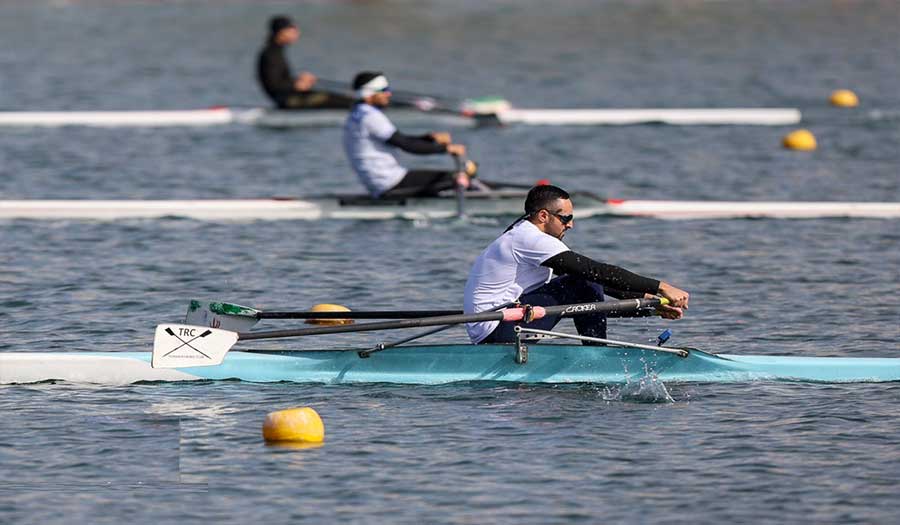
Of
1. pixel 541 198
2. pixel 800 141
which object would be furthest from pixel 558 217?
pixel 800 141

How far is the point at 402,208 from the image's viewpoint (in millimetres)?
17875

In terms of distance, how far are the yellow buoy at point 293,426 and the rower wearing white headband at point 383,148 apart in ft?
24.4

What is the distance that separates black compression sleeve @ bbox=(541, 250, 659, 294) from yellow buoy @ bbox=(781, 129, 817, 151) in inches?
508

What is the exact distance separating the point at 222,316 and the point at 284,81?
13.3 m

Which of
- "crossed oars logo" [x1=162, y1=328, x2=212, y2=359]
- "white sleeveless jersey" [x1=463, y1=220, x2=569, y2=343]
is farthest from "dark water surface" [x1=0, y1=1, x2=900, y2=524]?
"white sleeveless jersey" [x1=463, y1=220, x2=569, y2=343]

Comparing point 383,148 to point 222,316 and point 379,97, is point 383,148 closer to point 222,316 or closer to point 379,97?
point 379,97

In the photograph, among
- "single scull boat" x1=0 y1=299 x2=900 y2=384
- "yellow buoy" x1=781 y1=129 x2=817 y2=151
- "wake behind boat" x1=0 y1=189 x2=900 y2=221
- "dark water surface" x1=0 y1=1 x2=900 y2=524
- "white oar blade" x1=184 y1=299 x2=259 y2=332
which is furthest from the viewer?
"yellow buoy" x1=781 y1=129 x2=817 y2=151

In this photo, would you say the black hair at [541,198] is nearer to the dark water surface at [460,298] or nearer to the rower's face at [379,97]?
the dark water surface at [460,298]

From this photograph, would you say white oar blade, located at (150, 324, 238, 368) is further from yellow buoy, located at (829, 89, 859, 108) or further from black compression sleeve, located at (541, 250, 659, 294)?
yellow buoy, located at (829, 89, 859, 108)

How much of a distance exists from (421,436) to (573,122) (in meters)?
16.1

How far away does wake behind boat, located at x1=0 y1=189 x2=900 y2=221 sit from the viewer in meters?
17.9

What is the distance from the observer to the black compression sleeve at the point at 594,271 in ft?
35.6

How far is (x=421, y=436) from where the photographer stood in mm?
10141

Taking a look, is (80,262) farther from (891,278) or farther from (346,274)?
(891,278)
